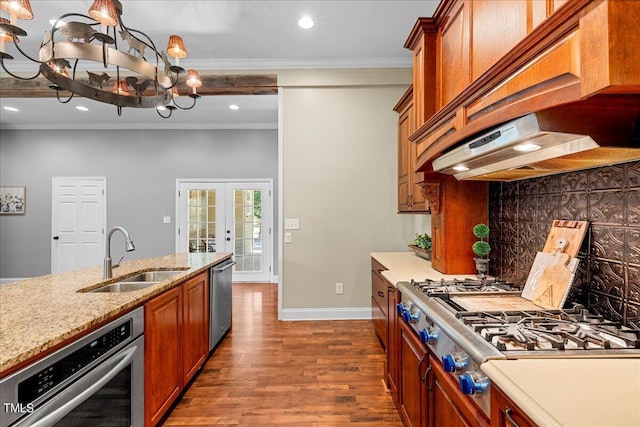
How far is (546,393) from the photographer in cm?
79

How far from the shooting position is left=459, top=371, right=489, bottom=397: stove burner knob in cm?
96

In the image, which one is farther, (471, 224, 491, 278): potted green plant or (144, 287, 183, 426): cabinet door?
(471, 224, 491, 278): potted green plant

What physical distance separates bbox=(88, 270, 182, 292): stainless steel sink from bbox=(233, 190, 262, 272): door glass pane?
3771 millimetres

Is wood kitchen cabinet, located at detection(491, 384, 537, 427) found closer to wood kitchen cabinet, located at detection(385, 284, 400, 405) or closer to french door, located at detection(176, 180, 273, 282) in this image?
wood kitchen cabinet, located at detection(385, 284, 400, 405)

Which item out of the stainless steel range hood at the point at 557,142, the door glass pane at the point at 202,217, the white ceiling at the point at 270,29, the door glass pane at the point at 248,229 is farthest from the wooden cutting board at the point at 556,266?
the door glass pane at the point at 202,217

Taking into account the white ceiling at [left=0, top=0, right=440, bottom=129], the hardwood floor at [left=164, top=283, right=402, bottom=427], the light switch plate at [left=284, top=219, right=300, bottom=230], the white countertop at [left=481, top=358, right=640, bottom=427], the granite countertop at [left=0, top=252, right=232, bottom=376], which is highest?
the white ceiling at [left=0, top=0, right=440, bottom=129]

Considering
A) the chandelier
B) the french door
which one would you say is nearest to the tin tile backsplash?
the chandelier

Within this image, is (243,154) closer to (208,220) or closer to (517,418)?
(208,220)

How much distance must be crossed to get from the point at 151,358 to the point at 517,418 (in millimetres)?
1768

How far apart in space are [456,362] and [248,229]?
5.64 meters

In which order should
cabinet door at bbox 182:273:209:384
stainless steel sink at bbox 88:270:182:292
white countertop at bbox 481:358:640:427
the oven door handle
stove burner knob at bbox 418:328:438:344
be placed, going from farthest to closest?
cabinet door at bbox 182:273:209:384, stainless steel sink at bbox 88:270:182:292, stove burner knob at bbox 418:328:438:344, the oven door handle, white countertop at bbox 481:358:640:427

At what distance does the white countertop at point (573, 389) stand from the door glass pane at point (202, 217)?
6038mm

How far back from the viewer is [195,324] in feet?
8.34

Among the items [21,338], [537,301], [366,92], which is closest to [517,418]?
[537,301]
